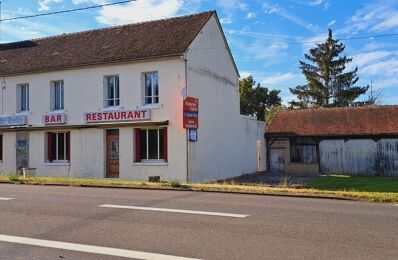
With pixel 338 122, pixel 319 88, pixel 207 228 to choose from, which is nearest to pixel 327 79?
pixel 319 88

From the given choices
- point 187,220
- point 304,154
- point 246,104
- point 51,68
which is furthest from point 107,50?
point 246,104

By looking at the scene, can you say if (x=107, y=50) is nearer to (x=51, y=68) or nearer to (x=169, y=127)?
(x=51, y=68)

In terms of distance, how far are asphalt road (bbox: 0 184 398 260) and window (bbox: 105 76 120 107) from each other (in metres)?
11.8

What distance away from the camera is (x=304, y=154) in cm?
3022

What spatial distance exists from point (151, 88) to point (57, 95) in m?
5.98

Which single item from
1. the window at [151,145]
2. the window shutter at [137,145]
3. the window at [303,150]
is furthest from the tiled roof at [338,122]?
the window shutter at [137,145]

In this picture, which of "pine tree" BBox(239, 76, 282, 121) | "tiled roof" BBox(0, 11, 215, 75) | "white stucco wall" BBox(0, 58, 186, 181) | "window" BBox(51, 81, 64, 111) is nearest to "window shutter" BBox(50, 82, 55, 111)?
"window" BBox(51, 81, 64, 111)

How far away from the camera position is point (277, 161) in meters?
31.1

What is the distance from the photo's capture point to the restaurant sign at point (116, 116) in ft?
70.0

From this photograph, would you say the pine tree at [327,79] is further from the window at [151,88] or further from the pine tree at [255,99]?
the window at [151,88]

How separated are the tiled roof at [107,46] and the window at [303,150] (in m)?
11.4

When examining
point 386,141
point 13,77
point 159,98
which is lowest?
point 386,141

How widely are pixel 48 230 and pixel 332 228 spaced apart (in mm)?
4824

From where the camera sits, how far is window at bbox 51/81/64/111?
79.1 feet
